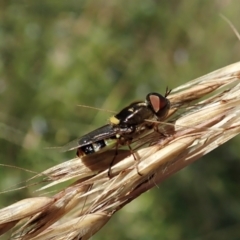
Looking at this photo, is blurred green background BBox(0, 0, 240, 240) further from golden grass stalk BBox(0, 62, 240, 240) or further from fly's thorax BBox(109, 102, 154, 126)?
golden grass stalk BBox(0, 62, 240, 240)

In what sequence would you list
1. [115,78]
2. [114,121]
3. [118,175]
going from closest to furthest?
1. [118,175]
2. [114,121]
3. [115,78]

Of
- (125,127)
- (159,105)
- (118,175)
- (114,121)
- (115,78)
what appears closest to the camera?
(118,175)

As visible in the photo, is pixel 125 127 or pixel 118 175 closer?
pixel 118 175

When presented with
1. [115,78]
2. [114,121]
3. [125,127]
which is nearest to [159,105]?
[125,127]

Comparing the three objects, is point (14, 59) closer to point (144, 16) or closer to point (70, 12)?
point (70, 12)

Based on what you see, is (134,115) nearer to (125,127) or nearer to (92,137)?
(125,127)

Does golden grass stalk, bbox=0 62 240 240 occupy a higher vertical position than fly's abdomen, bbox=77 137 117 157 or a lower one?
lower

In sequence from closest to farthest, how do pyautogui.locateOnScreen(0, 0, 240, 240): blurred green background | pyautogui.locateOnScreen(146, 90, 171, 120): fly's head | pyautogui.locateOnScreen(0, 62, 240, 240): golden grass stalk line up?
pyautogui.locateOnScreen(0, 62, 240, 240): golden grass stalk < pyautogui.locateOnScreen(146, 90, 171, 120): fly's head < pyautogui.locateOnScreen(0, 0, 240, 240): blurred green background

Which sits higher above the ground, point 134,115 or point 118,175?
point 134,115

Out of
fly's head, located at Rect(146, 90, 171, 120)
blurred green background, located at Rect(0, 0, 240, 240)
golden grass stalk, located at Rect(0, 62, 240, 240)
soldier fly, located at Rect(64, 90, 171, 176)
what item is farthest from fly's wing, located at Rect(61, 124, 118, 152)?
blurred green background, located at Rect(0, 0, 240, 240)
